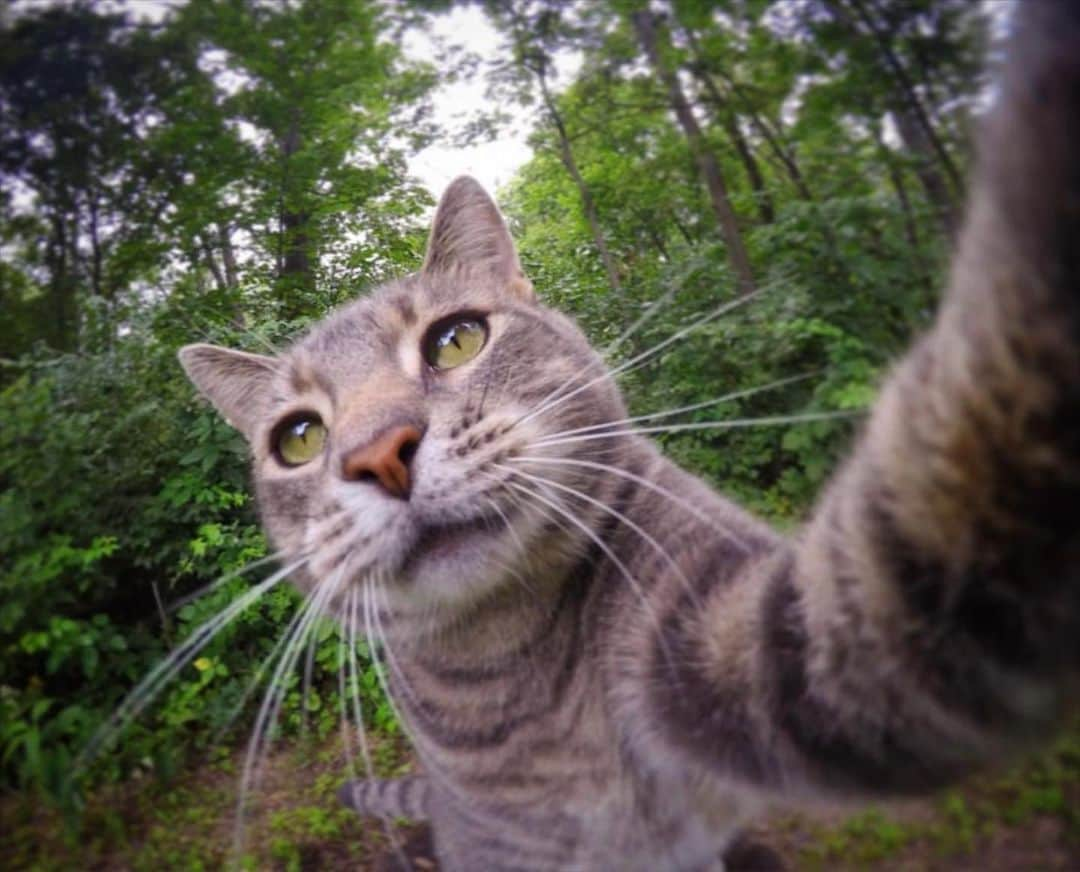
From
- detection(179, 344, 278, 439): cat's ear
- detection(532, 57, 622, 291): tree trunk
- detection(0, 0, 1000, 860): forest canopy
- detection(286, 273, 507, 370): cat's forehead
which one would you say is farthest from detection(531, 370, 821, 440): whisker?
detection(179, 344, 278, 439): cat's ear

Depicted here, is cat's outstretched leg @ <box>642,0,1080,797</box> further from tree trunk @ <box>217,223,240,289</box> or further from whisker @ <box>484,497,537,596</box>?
tree trunk @ <box>217,223,240,289</box>

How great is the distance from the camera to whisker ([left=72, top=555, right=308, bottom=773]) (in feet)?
2.80

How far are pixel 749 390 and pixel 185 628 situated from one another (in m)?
0.89

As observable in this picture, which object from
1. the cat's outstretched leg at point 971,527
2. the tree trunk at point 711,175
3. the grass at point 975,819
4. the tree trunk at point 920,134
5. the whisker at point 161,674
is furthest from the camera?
the whisker at point 161,674

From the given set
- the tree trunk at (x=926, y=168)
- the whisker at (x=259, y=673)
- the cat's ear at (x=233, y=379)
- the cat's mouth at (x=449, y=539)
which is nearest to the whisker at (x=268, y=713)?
the whisker at (x=259, y=673)

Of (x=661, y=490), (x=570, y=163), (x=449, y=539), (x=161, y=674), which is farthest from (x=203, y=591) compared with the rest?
(x=570, y=163)

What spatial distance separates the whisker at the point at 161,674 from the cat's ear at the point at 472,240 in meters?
0.57

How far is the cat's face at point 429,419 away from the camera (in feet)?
3.12

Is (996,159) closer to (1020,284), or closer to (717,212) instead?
(1020,284)

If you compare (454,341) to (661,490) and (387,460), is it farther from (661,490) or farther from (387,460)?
(661,490)

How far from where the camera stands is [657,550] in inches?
39.9

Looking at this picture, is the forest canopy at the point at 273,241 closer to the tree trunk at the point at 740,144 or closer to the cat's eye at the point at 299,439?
the tree trunk at the point at 740,144

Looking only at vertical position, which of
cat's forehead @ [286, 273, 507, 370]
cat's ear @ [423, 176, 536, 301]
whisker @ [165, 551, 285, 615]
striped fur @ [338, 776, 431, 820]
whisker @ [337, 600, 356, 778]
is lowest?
striped fur @ [338, 776, 431, 820]

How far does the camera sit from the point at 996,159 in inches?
15.7
